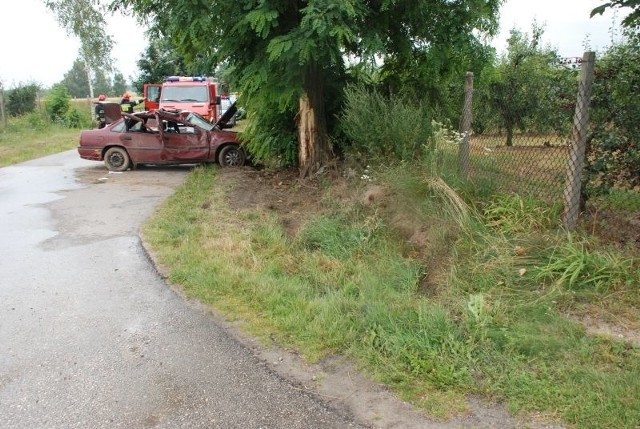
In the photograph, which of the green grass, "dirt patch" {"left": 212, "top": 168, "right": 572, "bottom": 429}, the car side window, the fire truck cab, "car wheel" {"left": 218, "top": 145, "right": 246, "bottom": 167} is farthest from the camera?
the fire truck cab

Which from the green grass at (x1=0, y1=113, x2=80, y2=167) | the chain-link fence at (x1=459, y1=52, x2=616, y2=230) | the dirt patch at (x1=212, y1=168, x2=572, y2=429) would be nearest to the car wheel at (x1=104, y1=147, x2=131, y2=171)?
the green grass at (x1=0, y1=113, x2=80, y2=167)

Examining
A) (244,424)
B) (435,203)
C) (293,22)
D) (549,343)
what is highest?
(293,22)

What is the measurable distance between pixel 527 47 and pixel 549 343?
15001 mm

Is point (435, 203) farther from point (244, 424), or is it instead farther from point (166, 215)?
point (166, 215)

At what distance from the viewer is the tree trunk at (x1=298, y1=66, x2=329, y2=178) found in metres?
9.35

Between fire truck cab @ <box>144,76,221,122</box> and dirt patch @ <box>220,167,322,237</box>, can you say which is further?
fire truck cab @ <box>144,76,221,122</box>

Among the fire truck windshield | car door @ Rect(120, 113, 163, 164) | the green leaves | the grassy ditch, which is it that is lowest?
the grassy ditch

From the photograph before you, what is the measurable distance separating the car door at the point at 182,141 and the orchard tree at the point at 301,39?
2.19 m

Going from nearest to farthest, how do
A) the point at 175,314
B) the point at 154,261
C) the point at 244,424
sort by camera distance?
1. the point at 244,424
2. the point at 175,314
3. the point at 154,261

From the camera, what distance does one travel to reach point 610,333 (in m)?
3.63

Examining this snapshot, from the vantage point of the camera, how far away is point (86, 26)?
29.2 meters

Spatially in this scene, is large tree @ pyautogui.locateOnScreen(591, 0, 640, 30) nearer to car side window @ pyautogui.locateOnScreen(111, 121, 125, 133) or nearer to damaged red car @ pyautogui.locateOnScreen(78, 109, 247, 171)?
damaged red car @ pyautogui.locateOnScreen(78, 109, 247, 171)

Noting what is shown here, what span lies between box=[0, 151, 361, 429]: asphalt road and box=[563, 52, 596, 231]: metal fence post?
3.07m

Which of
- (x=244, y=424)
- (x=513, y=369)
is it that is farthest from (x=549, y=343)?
(x=244, y=424)
